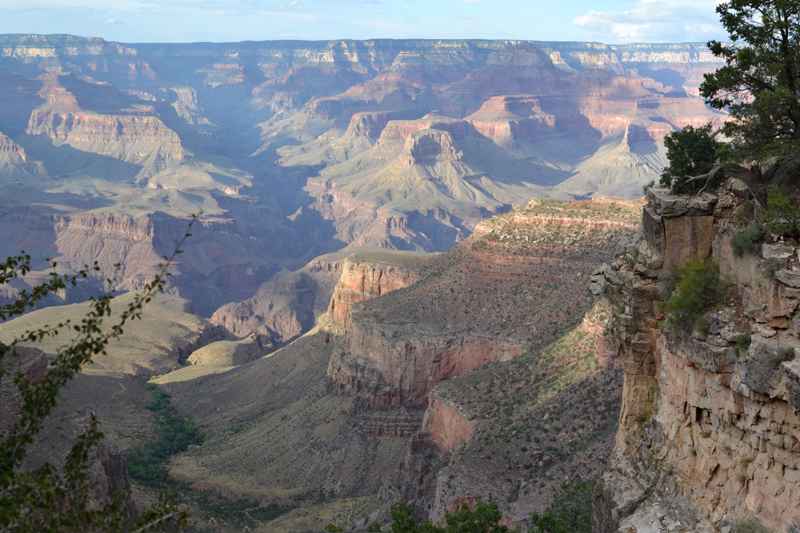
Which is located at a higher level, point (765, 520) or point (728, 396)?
point (728, 396)

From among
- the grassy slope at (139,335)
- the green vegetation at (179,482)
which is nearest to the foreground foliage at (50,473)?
the green vegetation at (179,482)

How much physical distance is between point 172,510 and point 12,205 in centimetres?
18175

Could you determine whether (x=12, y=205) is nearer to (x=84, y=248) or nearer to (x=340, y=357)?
(x=84, y=248)

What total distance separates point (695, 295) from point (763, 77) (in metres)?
5.16

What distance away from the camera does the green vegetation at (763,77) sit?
64.0 feet

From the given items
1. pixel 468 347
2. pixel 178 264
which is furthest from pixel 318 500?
pixel 178 264

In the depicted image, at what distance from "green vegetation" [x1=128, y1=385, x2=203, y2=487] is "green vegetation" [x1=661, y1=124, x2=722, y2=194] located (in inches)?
1451

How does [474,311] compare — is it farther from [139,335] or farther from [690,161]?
[139,335]

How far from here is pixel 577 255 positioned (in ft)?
177

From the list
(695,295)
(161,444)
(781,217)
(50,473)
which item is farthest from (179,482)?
(781,217)

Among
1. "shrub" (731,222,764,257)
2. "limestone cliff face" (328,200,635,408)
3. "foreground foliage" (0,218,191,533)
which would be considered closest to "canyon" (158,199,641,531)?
"limestone cliff face" (328,200,635,408)

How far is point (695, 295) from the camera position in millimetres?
17859

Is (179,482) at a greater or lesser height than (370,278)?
lesser

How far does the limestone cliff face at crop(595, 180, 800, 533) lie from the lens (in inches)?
619
